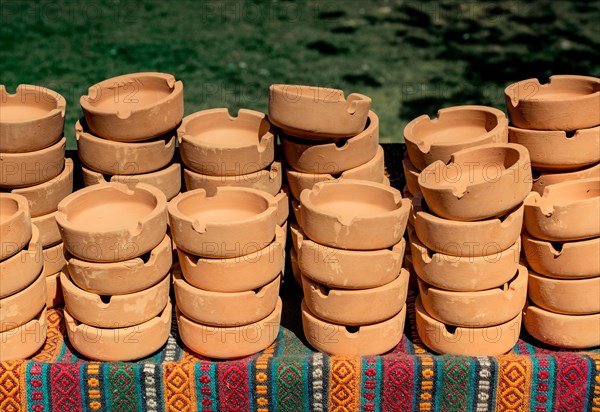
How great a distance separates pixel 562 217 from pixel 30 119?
2.67 m

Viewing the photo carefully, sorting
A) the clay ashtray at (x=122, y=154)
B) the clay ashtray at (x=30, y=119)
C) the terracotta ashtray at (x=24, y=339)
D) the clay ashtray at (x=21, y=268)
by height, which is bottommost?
the terracotta ashtray at (x=24, y=339)

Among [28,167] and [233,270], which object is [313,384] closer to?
[233,270]

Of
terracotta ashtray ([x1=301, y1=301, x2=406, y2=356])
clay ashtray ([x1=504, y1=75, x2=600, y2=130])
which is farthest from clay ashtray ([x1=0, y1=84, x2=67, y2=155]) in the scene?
clay ashtray ([x1=504, y1=75, x2=600, y2=130])

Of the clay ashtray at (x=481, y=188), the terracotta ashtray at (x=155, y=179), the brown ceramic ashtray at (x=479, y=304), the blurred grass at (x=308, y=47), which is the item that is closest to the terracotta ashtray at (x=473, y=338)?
the brown ceramic ashtray at (x=479, y=304)

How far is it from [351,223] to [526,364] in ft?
3.56

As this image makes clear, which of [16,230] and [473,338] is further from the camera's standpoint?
[473,338]

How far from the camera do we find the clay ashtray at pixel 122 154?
506 centimetres

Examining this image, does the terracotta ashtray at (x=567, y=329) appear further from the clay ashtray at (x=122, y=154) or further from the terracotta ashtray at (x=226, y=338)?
the clay ashtray at (x=122, y=154)

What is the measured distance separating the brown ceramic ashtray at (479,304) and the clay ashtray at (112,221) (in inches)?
55.5

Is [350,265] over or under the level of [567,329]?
over

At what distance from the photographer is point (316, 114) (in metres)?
4.90

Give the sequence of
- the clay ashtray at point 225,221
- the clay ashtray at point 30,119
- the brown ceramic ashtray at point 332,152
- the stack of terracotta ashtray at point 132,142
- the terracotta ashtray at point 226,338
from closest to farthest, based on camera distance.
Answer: the clay ashtray at point 225,221 < the terracotta ashtray at point 226,338 < the clay ashtray at point 30,119 < the stack of terracotta ashtray at point 132,142 < the brown ceramic ashtray at point 332,152

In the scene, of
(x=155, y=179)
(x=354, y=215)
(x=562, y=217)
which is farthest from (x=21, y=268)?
(x=562, y=217)

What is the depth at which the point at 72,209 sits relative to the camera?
4.86 m
